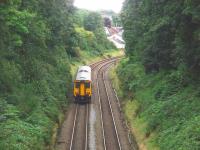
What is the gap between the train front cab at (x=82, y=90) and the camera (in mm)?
47094

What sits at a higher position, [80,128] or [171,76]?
[171,76]

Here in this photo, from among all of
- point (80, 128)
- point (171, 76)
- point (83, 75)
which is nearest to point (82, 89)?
point (83, 75)

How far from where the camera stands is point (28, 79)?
127 ft

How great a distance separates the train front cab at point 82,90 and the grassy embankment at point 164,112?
415cm

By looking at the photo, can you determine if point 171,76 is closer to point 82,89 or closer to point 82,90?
point 82,90

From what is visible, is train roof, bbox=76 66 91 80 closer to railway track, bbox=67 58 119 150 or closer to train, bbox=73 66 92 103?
train, bbox=73 66 92 103

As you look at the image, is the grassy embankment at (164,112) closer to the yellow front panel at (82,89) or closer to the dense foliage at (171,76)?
the dense foliage at (171,76)

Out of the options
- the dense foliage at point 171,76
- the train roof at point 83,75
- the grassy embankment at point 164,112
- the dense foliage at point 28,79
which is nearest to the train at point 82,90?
the train roof at point 83,75

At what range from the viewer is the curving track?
32906 millimetres

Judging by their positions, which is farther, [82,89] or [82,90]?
[82,89]

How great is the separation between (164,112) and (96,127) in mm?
7626

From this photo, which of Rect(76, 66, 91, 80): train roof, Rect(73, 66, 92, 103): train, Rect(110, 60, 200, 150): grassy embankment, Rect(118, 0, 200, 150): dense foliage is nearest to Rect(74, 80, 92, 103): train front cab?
Rect(73, 66, 92, 103): train

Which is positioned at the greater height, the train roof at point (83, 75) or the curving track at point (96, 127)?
the train roof at point (83, 75)

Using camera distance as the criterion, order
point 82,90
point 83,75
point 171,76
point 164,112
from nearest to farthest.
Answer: point 164,112
point 171,76
point 82,90
point 83,75
